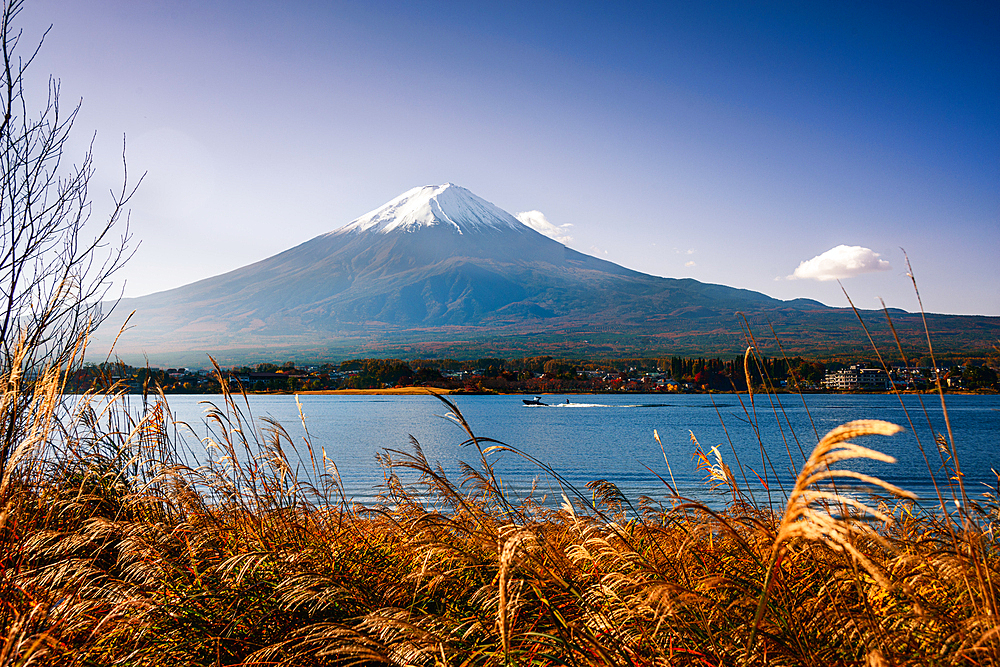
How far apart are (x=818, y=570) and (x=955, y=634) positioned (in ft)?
2.82

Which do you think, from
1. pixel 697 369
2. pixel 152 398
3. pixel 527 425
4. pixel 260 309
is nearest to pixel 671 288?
pixel 697 369

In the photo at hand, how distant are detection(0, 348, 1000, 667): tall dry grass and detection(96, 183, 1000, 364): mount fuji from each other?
101 m

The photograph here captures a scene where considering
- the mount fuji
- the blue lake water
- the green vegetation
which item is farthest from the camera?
the mount fuji

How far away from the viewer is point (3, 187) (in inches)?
153

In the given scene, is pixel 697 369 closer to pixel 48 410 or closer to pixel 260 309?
pixel 48 410

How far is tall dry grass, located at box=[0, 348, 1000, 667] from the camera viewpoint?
5.00ft

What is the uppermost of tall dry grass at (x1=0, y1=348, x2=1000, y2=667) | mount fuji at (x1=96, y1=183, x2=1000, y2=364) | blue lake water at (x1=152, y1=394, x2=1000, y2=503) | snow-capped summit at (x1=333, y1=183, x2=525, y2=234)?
snow-capped summit at (x1=333, y1=183, x2=525, y2=234)

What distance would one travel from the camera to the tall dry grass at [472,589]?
1.52m

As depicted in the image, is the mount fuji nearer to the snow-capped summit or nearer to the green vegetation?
the snow-capped summit

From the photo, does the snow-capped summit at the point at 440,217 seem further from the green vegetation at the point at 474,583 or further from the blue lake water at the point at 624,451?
the green vegetation at the point at 474,583

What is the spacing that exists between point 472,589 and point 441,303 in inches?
6824

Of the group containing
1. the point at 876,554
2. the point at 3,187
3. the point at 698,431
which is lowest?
the point at 698,431

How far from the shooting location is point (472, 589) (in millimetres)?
2484

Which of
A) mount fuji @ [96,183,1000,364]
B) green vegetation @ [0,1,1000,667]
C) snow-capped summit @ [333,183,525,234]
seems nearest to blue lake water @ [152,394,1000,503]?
green vegetation @ [0,1,1000,667]
